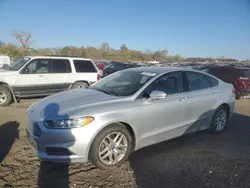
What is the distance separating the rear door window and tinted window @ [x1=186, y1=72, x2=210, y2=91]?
18.0 ft

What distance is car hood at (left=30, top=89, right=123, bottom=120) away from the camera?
11.9 feet

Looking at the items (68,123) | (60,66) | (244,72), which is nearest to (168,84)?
(68,123)

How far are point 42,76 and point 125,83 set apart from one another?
5112mm

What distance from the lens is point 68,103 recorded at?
3.94 metres

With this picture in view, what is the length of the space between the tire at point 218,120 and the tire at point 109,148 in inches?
97.2

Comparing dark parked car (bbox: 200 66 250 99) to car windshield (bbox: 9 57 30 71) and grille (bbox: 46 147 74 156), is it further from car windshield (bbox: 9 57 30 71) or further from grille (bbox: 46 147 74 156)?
grille (bbox: 46 147 74 156)

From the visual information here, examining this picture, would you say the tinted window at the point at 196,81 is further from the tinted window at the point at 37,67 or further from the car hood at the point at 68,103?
the tinted window at the point at 37,67

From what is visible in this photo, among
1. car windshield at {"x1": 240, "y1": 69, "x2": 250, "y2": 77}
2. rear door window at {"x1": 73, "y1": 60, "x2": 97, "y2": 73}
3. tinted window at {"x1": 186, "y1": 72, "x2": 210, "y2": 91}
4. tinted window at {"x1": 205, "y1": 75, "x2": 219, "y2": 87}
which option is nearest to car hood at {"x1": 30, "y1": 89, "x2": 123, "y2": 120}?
tinted window at {"x1": 186, "y1": 72, "x2": 210, "y2": 91}

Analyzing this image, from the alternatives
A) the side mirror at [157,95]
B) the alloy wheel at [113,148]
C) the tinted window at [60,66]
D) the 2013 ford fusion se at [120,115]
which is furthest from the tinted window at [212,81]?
the tinted window at [60,66]

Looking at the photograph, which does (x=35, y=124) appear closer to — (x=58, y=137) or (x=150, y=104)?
(x=58, y=137)

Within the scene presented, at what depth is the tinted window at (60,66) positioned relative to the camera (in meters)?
9.20

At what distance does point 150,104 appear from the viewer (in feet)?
13.7

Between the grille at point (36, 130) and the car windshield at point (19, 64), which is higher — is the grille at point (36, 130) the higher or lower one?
the lower one

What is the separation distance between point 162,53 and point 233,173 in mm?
77368
